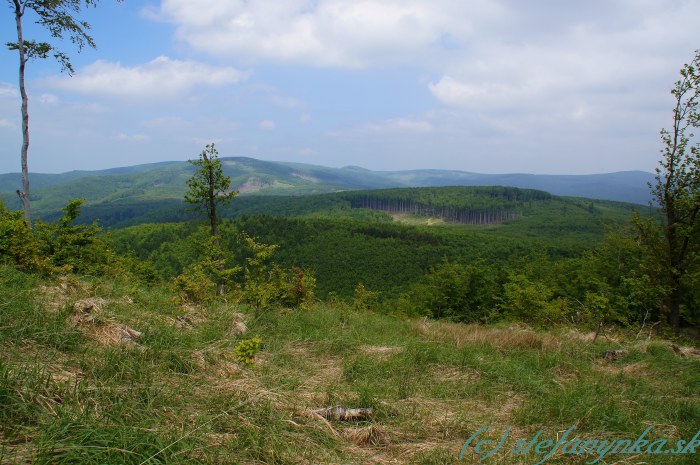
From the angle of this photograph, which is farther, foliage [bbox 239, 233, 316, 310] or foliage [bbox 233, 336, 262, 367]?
foliage [bbox 239, 233, 316, 310]

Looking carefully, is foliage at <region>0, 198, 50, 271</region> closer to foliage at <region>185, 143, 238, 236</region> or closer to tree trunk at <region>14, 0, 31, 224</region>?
tree trunk at <region>14, 0, 31, 224</region>

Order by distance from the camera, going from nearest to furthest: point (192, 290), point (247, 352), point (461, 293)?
point (247, 352) < point (192, 290) < point (461, 293)

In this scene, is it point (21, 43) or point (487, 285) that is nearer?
point (21, 43)

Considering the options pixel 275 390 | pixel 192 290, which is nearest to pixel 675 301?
pixel 275 390

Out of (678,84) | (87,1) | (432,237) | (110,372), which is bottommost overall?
(432,237)

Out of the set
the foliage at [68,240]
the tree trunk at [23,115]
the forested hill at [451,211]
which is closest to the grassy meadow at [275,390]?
the foliage at [68,240]

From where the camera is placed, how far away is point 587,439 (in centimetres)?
371

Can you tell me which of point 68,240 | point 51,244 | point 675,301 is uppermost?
point 68,240

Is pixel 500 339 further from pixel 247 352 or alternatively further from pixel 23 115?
pixel 23 115

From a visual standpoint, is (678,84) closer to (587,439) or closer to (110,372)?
(587,439)

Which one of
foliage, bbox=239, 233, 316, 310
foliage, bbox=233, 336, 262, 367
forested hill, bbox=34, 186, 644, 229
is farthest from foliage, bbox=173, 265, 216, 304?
forested hill, bbox=34, 186, 644, 229

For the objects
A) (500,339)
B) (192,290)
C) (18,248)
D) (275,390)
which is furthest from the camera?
(18,248)

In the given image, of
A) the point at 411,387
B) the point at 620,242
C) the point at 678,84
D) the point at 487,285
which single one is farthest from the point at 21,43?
the point at 620,242

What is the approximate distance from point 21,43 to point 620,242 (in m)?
35.5
